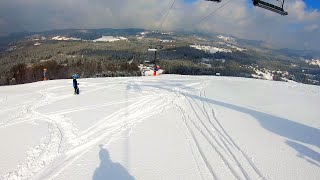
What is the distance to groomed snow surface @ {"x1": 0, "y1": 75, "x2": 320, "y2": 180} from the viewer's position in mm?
7078

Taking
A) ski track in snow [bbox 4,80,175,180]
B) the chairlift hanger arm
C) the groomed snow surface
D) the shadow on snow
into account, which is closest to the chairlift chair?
the chairlift hanger arm

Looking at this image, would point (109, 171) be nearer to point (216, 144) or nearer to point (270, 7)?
point (216, 144)

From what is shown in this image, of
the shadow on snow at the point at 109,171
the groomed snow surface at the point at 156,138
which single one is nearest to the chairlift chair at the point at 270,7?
the groomed snow surface at the point at 156,138

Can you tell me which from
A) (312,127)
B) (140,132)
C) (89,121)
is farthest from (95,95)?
(312,127)

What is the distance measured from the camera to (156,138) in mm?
9453

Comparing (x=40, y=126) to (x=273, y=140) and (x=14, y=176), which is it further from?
(x=273, y=140)

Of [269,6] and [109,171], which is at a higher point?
[269,6]

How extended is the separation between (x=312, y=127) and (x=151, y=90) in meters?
10.6

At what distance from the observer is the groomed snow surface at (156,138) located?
7.08m

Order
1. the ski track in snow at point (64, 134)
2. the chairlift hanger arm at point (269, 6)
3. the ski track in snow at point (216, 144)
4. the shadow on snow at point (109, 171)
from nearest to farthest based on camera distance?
the shadow on snow at point (109, 171) < the ski track in snow at point (64, 134) < the ski track in snow at point (216, 144) < the chairlift hanger arm at point (269, 6)

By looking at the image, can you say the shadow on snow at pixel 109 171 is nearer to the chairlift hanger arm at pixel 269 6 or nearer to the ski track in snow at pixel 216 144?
the ski track in snow at pixel 216 144

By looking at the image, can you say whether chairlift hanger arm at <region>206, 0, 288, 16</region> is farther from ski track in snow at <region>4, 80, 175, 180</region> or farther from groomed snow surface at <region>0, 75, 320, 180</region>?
ski track in snow at <region>4, 80, 175, 180</region>

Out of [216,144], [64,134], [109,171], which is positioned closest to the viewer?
[109,171]

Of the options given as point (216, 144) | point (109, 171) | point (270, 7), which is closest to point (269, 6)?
point (270, 7)
